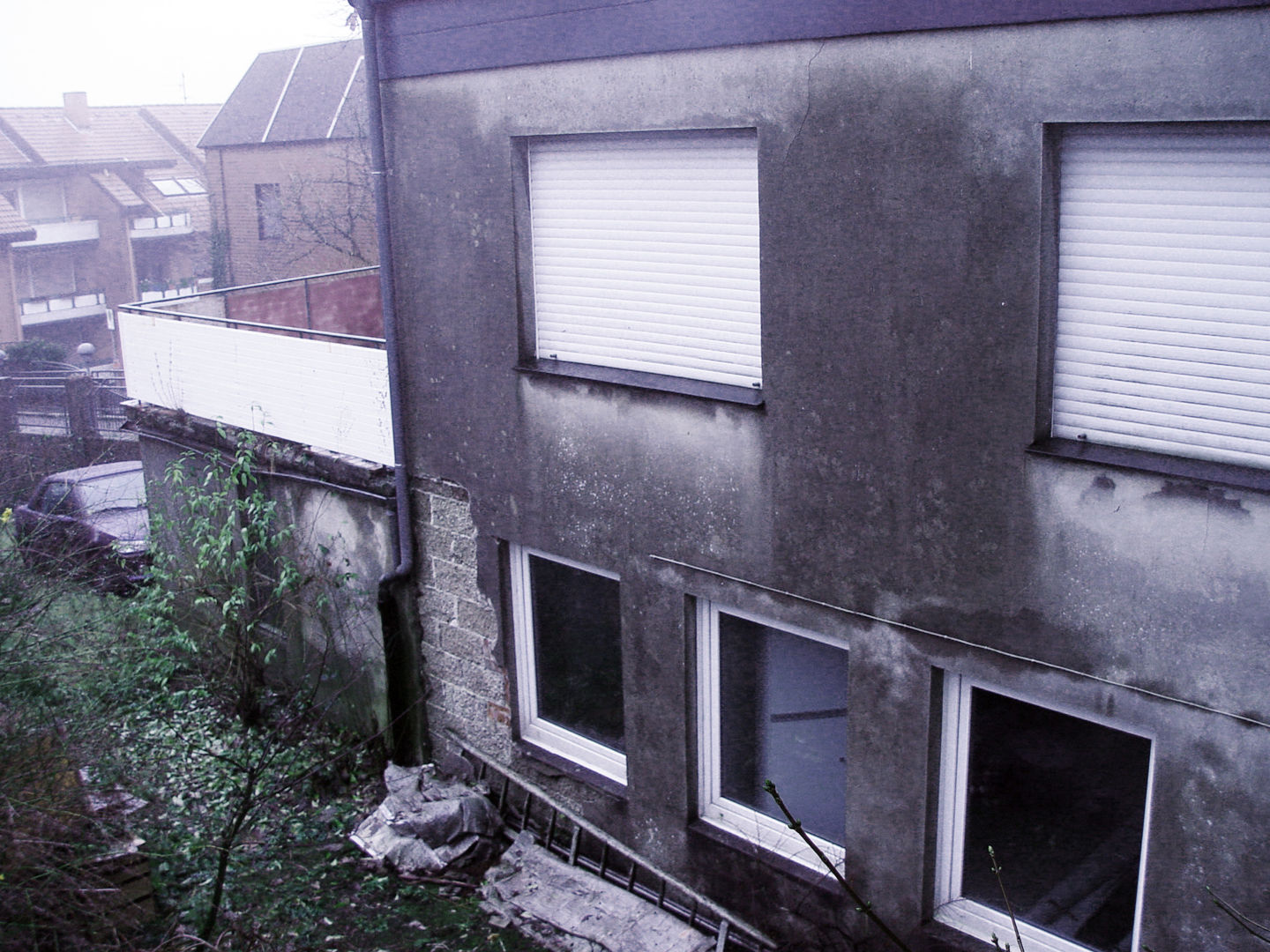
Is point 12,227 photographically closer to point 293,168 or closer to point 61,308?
point 61,308

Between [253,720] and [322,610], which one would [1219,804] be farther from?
[253,720]

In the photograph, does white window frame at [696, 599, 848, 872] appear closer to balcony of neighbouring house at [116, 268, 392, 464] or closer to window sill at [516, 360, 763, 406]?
window sill at [516, 360, 763, 406]

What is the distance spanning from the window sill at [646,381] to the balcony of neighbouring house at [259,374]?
172cm

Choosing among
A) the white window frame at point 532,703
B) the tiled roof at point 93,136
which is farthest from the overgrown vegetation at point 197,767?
the tiled roof at point 93,136

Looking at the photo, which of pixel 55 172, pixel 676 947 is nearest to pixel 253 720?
pixel 676 947

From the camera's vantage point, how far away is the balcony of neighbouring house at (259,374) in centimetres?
823

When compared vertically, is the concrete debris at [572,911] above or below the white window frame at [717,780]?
below

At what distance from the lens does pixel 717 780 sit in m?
6.53

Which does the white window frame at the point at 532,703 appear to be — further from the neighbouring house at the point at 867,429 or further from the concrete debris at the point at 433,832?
the concrete debris at the point at 433,832

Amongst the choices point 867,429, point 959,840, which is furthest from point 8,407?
point 959,840

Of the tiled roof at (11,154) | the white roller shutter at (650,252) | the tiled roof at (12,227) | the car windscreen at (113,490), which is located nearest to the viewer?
the white roller shutter at (650,252)

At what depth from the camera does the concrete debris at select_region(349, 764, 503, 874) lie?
7.28 m

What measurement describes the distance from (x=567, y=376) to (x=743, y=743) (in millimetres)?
2360

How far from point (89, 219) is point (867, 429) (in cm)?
4489
